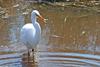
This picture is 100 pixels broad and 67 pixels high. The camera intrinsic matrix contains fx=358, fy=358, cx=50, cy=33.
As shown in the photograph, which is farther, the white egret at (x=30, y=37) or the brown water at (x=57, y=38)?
the white egret at (x=30, y=37)

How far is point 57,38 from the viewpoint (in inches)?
474

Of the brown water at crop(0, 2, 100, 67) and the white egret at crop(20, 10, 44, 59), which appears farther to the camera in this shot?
the white egret at crop(20, 10, 44, 59)

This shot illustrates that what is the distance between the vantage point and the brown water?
9.30 meters

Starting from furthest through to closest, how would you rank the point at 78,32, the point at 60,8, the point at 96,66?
the point at 60,8 → the point at 78,32 → the point at 96,66

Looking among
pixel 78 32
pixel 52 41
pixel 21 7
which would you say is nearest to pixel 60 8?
pixel 21 7

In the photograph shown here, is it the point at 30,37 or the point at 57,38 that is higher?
the point at 30,37

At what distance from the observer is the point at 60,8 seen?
1803 cm

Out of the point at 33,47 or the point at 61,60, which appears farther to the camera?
the point at 33,47

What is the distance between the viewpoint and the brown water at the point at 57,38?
930 cm

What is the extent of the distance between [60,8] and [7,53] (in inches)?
330

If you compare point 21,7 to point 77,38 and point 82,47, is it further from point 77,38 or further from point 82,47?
point 82,47

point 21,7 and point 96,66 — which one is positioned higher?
point 21,7

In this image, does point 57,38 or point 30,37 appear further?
point 57,38

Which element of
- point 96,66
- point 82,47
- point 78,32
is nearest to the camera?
point 96,66
